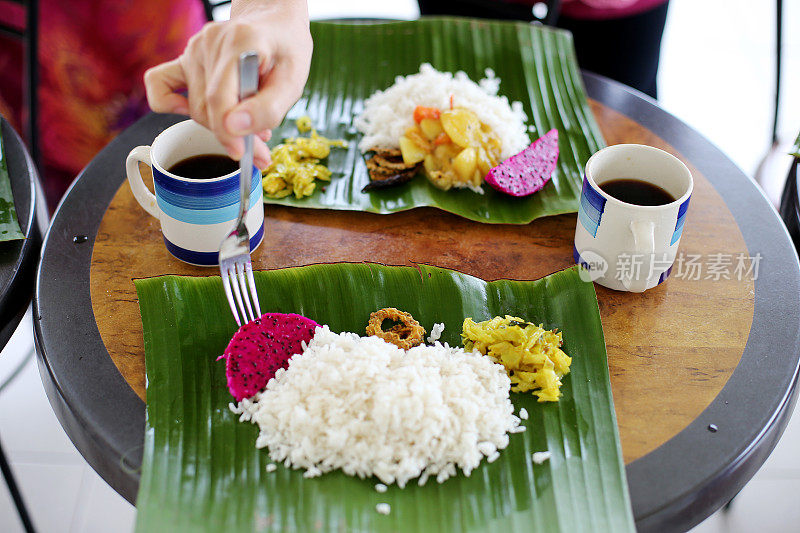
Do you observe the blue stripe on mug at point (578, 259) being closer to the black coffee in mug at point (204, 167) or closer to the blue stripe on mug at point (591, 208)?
the blue stripe on mug at point (591, 208)

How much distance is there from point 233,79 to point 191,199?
0.35 metres

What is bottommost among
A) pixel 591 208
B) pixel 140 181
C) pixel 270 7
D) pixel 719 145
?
pixel 719 145

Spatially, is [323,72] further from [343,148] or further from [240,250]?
[240,250]

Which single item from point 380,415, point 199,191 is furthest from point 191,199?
point 380,415

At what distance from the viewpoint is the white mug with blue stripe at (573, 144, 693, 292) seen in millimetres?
1594

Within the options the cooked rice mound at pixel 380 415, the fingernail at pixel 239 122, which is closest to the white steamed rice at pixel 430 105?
the fingernail at pixel 239 122

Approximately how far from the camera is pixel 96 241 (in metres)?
1.82

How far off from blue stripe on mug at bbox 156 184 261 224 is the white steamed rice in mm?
590

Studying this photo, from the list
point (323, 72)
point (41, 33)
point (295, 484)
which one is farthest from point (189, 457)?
point (41, 33)

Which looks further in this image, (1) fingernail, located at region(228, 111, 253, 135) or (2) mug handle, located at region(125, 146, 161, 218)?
(2) mug handle, located at region(125, 146, 161, 218)

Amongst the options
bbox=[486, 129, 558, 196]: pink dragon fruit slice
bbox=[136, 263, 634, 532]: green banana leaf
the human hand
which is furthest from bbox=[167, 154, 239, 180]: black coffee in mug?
bbox=[486, 129, 558, 196]: pink dragon fruit slice

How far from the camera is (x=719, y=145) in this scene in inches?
168

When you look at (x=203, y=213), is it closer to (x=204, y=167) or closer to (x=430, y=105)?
(x=204, y=167)

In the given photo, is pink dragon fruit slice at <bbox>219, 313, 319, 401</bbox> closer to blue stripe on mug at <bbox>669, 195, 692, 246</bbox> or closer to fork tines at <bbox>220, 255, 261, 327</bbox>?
fork tines at <bbox>220, 255, 261, 327</bbox>
